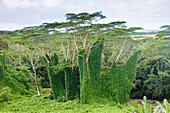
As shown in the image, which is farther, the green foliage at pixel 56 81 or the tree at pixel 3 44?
the tree at pixel 3 44

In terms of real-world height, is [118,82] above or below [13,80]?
above

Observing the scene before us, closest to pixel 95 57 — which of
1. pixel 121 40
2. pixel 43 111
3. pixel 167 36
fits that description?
pixel 43 111

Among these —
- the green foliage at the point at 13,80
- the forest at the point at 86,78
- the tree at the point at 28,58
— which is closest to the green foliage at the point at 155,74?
the forest at the point at 86,78

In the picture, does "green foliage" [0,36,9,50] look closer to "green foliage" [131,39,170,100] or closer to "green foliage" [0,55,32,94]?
"green foliage" [0,55,32,94]

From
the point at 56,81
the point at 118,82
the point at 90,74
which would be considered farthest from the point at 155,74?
the point at 56,81

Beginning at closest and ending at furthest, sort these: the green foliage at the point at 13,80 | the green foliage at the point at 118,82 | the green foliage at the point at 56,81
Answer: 1. the green foliage at the point at 118,82
2. the green foliage at the point at 56,81
3. the green foliage at the point at 13,80

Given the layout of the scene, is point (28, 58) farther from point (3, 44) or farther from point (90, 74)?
point (90, 74)

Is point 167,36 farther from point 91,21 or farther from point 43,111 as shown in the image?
point 43,111

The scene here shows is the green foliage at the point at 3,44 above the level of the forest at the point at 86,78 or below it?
above

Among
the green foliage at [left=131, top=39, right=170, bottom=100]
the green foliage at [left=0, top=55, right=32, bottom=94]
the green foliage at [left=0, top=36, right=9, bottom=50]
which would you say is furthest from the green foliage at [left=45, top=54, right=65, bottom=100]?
the green foliage at [left=0, top=36, right=9, bottom=50]

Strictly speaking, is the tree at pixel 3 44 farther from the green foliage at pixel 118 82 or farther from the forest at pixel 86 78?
the green foliage at pixel 118 82

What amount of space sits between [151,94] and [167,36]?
548cm

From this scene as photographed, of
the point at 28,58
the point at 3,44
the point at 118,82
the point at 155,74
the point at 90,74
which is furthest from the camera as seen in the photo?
the point at 3,44

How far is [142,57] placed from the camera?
52.7 ft
